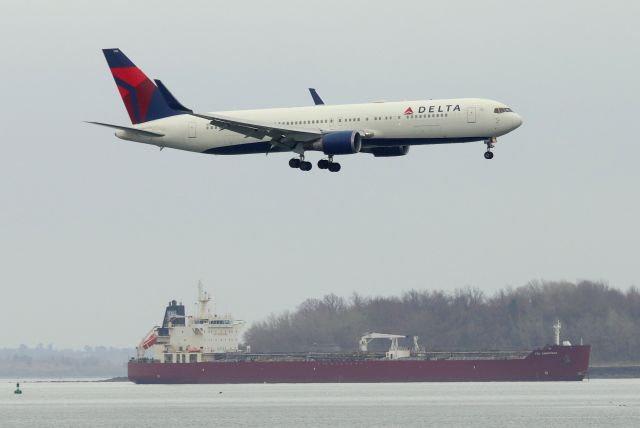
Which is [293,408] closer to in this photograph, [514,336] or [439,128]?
[439,128]

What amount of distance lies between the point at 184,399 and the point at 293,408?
23.7 meters

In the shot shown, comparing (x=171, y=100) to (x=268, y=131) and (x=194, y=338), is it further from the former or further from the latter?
(x=194, y=338)

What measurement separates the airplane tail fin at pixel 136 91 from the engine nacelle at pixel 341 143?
13.6 metres

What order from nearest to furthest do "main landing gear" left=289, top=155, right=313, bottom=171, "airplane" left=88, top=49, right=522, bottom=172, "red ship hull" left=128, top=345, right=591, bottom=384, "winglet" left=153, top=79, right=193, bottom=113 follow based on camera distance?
"winglet" left=153, top=79, right=193, bottom=113
"airplane" left=88, top=49, right=522, bottom=172
"main landing gear" left=289, top=155, right=313, bottom=171
"red ship hull" left=128, top=345, right=591, bottom=384

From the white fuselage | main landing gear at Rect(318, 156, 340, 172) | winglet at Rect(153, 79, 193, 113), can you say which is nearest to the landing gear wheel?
main landing gear at Rect(318, 156, 340, 172)

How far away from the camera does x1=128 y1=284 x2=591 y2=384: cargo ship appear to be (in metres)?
154

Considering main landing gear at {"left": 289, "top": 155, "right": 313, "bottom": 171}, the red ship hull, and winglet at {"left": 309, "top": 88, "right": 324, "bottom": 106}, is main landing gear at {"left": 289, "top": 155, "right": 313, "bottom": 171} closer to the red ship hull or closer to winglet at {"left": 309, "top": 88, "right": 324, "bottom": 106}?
winglet at {"left": 309, "top": 88, "right": 324, "bottom": 106}

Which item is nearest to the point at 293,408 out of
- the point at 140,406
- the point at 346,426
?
the point at 140,406

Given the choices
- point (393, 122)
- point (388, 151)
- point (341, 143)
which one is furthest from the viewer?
point (388, 151)

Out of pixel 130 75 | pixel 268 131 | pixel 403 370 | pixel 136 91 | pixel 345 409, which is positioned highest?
pixel 130 75

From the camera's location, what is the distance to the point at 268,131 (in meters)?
81.4

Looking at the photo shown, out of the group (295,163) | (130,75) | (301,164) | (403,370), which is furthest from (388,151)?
(403,370)

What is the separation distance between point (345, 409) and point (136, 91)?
36524 millimetres

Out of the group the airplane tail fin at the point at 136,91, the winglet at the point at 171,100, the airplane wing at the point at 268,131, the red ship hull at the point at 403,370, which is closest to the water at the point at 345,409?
the red ship hull at the point at 403,370
